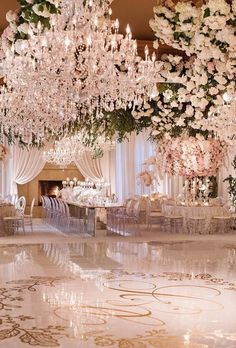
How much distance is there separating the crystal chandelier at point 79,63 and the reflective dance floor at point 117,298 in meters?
2.54

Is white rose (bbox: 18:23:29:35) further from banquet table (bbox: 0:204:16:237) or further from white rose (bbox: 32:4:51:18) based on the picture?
banquet table (bbox: 0:204:16:237)

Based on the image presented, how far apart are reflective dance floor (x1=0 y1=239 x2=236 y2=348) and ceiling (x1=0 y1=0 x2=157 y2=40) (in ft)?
11.1

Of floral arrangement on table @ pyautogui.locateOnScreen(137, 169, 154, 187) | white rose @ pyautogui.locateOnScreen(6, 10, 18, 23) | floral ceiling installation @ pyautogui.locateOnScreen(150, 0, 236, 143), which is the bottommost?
floral arrangement on table @ pyautogui.locateOnScreen(137, 169, 154, 187)

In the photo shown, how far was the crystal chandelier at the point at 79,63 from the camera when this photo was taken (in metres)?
6.05

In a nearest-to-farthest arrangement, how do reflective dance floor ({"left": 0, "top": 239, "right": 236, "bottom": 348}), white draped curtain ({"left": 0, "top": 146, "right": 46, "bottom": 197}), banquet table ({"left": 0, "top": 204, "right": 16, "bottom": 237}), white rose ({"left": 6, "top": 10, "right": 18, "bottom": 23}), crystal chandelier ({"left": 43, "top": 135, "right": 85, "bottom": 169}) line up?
reflective dance floor ({"left": 0, "top": 239, "right": 236, "bottom": 348})
white rose ({"left": 6, "top": 10, "right": 18, "bottom": 23})
banquet table ({"left": 0, "top": 204, "right": 16, "bottom": 237})
crystal chandelier ({"left": 43, "top": 135, "right": 85, "bottom": 169})
white draped curtain ({"left": 0, "top": 146, "right": 46, "bottom": 197})

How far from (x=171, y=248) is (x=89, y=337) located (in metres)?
5.94

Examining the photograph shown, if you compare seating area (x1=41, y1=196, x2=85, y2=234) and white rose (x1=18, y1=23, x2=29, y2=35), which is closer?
white rose (x1=18, y1=23, x2=29, y2=35)

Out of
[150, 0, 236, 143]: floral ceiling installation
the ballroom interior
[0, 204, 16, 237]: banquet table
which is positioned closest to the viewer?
[150, 0, 236, 143]: floral ceiling installation

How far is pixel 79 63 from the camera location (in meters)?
6.60

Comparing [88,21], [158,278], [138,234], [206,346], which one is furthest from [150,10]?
[138,234]

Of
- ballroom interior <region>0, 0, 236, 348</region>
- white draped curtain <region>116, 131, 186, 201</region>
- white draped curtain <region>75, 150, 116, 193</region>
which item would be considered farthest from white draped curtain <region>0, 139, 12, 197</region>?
white draped curtain <region>116, 131, 186, 201</region>

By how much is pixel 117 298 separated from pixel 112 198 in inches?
318

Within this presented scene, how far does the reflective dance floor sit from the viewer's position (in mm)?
4324

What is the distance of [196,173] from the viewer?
1219 cm
